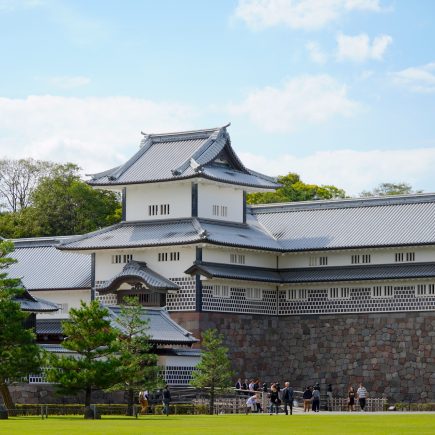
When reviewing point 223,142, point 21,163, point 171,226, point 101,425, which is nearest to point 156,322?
A: point 171,226

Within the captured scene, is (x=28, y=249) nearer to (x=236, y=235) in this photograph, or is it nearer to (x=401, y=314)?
(x=236, y=235)

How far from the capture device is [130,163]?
80188mm

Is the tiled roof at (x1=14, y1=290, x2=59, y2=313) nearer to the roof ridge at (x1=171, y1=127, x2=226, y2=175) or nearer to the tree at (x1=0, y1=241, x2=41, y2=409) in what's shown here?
the roof ridge at (x1=171, y1=127, x2=226, y2=175)

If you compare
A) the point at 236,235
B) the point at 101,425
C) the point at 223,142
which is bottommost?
the point at 101,425

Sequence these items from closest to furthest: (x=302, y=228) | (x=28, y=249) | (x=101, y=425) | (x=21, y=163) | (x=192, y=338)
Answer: (x=101, y=425)
(x=192, y=338)
(x=302, y=228)
(x=28, y=249)
(x=21, y=163)

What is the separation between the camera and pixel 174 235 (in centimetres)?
7569

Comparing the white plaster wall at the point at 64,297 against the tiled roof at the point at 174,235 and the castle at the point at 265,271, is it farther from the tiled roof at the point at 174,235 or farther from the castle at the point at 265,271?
the tiled roof at the point at 174,235

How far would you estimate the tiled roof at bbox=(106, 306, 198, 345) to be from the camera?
69.1 meters

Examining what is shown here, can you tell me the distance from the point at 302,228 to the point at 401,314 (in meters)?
9.16

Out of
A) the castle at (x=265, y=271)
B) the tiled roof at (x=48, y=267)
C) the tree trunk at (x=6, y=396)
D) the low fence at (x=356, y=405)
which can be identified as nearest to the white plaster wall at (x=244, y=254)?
the castle at (x=265, y=271)

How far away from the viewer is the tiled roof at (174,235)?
7488 centimetres

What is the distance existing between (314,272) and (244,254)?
412 centimetres

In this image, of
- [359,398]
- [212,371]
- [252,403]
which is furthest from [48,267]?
[359,398]

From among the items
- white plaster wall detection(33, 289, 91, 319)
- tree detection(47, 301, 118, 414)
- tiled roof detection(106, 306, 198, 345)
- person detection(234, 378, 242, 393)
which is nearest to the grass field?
tree detection(47, 301, 118, 414)
